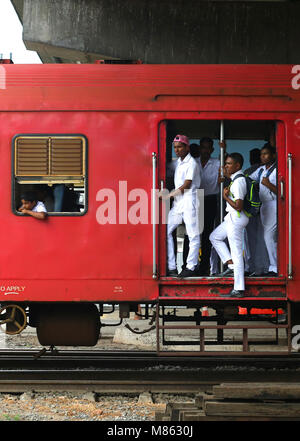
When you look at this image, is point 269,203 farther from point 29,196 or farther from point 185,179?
point 29,196

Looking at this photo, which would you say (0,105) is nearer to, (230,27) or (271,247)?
(271,247)

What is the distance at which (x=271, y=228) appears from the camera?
778 centimetres

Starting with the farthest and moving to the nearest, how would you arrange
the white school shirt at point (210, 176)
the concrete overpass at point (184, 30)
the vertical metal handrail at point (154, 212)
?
the concrete overpass at point (184, 30), the white school shirt at point (210, 176), the vertical metal handrail at point (154, 212)

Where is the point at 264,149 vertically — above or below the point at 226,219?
above

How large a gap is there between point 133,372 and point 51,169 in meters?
2.65

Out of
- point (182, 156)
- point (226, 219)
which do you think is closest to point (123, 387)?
point (226, 219)

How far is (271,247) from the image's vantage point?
7738mm

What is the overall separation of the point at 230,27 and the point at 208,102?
7157mm

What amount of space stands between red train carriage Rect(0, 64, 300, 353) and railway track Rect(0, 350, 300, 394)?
2.69 ft

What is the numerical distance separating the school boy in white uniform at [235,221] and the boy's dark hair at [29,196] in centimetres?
226

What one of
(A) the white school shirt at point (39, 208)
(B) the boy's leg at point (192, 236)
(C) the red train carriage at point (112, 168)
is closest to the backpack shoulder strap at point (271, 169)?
(C) the red train carriage at point (112, 168)

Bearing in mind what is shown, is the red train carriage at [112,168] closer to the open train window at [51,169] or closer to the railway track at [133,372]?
the open train window at [51,169]

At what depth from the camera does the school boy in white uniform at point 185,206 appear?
7.72 m

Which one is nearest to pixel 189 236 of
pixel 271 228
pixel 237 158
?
pixel 271 228
